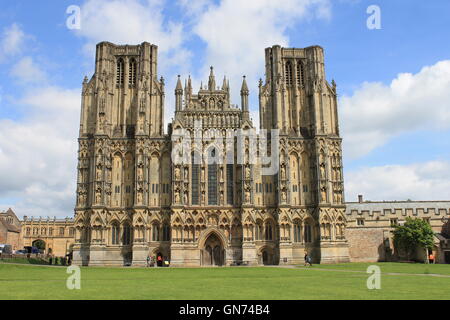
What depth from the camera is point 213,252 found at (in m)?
66.1

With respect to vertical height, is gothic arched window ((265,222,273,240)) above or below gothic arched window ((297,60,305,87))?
below

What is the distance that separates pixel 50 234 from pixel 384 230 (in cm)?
9210

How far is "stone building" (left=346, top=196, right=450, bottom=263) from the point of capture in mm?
67938

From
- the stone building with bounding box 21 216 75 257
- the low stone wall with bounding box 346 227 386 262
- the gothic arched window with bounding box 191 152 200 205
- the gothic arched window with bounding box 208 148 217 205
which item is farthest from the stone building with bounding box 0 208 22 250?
the low stone wall with bounding box 346 227 386 262

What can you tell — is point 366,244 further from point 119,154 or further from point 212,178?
point 119,154

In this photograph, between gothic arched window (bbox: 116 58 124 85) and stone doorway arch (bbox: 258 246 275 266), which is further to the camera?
gothic arched window (bbox: 116 58 124 85)

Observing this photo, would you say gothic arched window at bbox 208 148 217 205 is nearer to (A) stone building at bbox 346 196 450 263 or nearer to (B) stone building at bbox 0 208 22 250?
(A) stone building at bbox 346 196 450 263

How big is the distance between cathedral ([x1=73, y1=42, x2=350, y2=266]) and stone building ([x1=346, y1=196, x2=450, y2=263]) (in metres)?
5.05

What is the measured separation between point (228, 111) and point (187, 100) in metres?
6.95

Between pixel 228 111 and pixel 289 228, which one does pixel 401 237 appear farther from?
pixel 228 111

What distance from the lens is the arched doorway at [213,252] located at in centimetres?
6525
